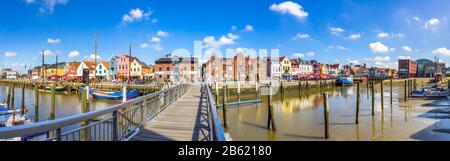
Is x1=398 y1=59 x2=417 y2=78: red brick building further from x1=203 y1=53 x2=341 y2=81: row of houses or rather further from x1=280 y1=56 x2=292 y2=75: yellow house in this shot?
x1=280 y1=56 x2=292 y2=75: yellow house

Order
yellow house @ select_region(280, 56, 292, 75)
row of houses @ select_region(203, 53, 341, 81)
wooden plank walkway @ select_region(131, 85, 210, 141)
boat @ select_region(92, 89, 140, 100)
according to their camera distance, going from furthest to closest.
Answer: yellow house @ select_region(280, 56, 292, 75) < row of houses @ select_region(203, 53, 341, 81) < boat @ select_region(92, 89, 140, 100) < wooden plank walkway @ select_region(131, 85, 210, 141)

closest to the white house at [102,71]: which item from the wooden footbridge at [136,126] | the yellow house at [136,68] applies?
the yellow house at [136,68]

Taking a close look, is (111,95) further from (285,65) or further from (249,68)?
(285,65)

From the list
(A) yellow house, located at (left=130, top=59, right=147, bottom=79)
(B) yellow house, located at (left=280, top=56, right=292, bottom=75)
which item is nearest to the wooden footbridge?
(A) yellow house, located at (left=130, top=59, right=147, bottom=79)

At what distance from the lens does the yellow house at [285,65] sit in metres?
81.8

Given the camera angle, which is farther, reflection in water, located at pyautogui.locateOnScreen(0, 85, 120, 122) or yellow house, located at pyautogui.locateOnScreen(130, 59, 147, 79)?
yellow house, located at pyautogui.locateOnScreen(130, 59, 147, 79)

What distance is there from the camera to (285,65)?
83.6m

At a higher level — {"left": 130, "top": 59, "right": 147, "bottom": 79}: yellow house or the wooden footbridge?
{"left": 130, "top": 59, "right": 147, "bottom": 79}: yellow house

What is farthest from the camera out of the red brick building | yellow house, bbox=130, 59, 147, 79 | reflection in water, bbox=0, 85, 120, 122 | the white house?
the red brick building

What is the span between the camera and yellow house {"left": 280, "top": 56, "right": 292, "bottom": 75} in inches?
3221

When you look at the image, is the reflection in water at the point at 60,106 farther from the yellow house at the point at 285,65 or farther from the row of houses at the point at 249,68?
the yellow house at the point at 285,65
